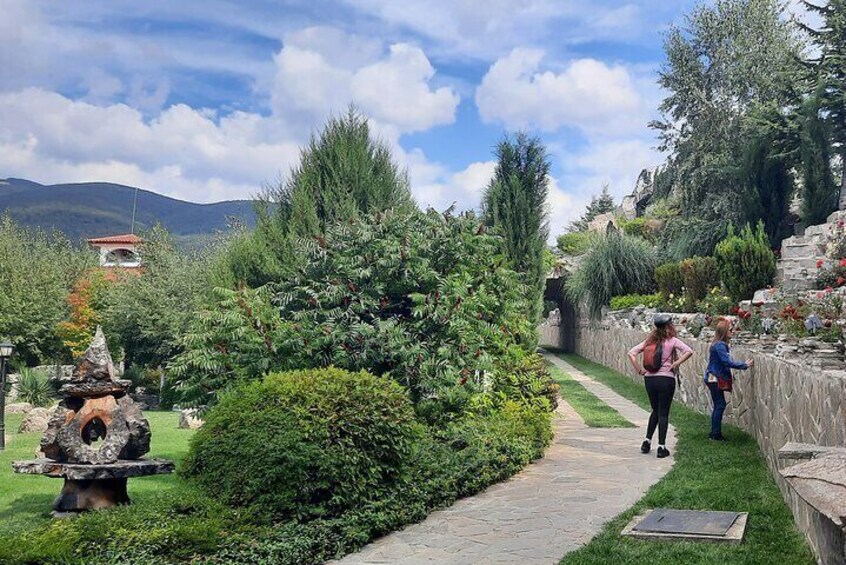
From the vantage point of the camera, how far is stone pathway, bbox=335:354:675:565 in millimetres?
6082

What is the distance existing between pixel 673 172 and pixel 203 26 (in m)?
26.4

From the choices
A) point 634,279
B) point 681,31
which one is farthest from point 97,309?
point 681,31

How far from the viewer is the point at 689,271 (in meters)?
21.0

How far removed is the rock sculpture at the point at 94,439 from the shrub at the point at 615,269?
68.6 feet

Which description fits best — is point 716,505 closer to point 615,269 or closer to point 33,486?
point 33,486

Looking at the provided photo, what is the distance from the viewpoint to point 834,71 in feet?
91.9

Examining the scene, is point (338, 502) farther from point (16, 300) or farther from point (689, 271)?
point (16, 300)

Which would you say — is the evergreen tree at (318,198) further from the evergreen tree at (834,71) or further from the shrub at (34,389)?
the evergreen tree at (834,71)

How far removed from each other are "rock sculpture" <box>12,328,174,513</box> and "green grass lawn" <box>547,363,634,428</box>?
7.96 meters

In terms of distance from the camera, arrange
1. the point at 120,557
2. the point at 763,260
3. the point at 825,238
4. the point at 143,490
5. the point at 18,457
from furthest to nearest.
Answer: the point at 825,238 → the point at 763,260 → the point at 18,457 → the point at 143,490 → the point at 120,557

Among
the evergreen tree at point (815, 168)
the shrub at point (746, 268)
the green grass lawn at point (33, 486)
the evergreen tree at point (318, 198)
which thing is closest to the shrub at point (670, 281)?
the shrub at point (746, 268)

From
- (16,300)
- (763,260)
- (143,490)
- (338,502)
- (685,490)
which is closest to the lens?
(338,502)

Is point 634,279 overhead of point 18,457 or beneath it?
overhead

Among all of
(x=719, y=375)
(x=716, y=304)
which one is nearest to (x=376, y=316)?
(x=719, y=375)
